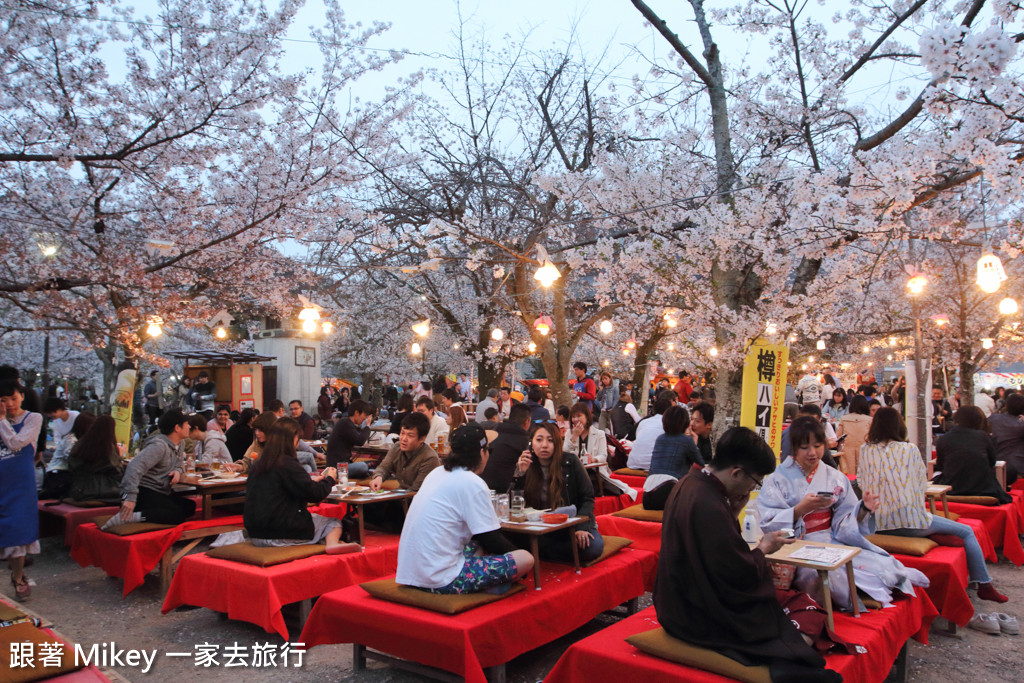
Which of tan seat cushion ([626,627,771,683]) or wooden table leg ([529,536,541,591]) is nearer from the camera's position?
tan seat cushion ([626,627,771,683])

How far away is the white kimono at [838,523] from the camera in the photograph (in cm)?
433

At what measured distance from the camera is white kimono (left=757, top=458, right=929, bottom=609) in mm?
4332

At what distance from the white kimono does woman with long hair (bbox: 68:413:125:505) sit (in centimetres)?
677

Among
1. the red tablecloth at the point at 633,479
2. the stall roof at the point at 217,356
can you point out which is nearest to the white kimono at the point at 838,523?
the red tablecloth at the point at 633,479

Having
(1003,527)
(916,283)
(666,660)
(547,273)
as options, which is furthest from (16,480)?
(916,283)

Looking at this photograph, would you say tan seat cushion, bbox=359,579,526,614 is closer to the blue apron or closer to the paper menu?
the paper menu

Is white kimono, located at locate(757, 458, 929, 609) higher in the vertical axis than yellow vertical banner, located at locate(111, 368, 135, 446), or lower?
lower

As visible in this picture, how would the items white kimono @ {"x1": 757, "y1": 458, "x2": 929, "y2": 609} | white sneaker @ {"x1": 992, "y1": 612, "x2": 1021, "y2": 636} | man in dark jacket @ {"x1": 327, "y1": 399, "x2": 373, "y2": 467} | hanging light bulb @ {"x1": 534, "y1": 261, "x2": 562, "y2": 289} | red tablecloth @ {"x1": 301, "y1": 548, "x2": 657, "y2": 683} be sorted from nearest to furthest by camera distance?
red tablecloth @ {"x1": 301, "y1": 548, "x2": 657, "y2": 683}, white kimono @ {"x1": 757, "y1": 458, "x2": 929, "y2": 609}, white sneaker @ {"x1": 992, "y1": 612, "x2": 1021, "y2": 636}, man in dark jacket @ {"x1": 327, "y1": 399, "x2": 373, "y2": 467}, hanging light bulb @ {"x1": 534, "y1": 261, "x2": 562, "y2": 289}

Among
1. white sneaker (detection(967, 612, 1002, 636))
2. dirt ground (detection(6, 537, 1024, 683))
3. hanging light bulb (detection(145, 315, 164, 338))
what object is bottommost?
dirt ground (detection(6, 537, 1024, 683))

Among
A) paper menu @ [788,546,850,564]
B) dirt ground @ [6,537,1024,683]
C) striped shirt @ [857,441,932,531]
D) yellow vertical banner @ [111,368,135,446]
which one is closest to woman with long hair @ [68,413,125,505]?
dirt ground @ [6,537,1024,683]

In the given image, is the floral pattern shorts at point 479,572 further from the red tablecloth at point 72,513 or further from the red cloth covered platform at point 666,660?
the red tablecloth at point 72,513

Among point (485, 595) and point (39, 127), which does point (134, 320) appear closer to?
point (39, 127)

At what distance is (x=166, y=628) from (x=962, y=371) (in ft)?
63.0

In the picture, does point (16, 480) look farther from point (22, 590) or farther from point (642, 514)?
point (642, 514)
